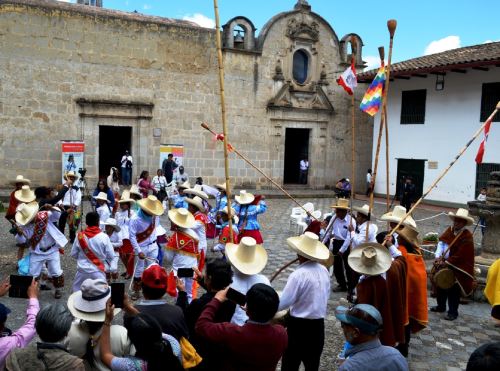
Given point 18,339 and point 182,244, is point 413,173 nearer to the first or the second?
point 182,244

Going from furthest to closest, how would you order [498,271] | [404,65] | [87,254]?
1. [404,65]
2. [87,254]
3. [498,271]

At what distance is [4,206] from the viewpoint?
608 inches

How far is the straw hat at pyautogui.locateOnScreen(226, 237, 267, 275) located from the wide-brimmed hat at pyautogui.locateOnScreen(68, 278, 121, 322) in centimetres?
122

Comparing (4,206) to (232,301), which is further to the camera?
(4,206)

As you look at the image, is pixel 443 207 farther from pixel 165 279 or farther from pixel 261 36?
pixel 165 279

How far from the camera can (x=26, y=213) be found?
24.5 feet

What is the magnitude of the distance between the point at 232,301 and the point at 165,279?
520 millimetres

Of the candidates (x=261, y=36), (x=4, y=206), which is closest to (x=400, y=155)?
(x=261, y=36)

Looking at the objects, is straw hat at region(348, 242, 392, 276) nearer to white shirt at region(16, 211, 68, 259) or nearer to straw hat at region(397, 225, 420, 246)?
straw hat at region(397, 225, 420, 246)

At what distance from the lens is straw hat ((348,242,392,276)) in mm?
4805

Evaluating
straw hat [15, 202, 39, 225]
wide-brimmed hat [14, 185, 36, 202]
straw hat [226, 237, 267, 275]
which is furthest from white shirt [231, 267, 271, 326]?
wide-brimmed hat [14, 185, 36, 202]


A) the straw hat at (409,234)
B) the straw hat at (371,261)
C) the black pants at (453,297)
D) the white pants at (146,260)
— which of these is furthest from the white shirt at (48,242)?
the black pants at (453,297)

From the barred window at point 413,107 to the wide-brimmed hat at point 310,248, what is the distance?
18471 millimetres

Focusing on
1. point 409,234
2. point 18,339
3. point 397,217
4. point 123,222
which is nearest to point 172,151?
point 123,222
